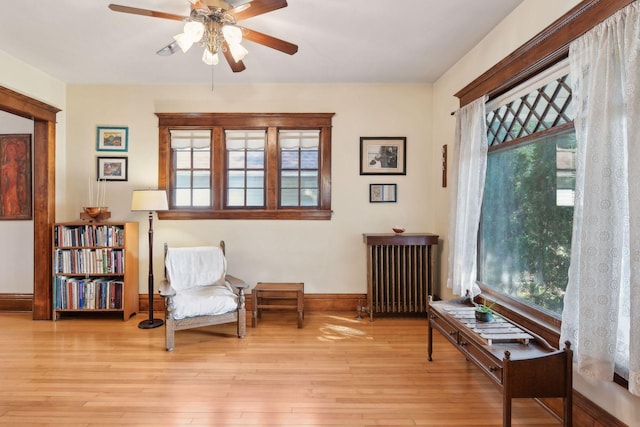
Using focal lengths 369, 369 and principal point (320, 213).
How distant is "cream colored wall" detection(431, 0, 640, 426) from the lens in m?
1.92

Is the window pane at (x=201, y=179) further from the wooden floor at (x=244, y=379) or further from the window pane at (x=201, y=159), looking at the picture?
the wooden floor at (x=244, y=379)

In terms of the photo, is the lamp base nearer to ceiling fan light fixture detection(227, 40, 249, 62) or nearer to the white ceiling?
the white ceiling

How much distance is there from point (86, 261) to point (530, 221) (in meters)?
4.53

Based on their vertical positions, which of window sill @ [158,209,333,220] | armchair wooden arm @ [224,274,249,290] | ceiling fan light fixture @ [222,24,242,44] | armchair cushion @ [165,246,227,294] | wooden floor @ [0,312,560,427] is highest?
ceiling fan light fixture @ [222,24,242,44]

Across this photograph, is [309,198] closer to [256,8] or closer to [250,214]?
[250,214]

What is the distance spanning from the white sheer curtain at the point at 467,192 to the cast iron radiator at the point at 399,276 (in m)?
0.64

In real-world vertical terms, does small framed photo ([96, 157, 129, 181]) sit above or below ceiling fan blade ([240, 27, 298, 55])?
below

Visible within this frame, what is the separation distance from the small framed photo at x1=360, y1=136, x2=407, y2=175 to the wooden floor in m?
1.91

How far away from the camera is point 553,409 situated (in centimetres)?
238

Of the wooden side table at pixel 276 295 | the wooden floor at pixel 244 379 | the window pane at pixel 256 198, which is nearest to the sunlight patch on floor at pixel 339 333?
the wooden floor at pixel 244 379

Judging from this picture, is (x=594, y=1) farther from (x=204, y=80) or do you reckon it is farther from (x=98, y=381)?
(x=98, y=381)

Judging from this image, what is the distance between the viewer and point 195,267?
162 inches

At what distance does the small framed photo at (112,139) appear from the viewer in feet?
15.0

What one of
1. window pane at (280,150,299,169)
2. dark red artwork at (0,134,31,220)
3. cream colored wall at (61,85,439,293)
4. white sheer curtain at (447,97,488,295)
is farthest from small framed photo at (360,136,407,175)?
dark red artwork at (0,134,31,220)
